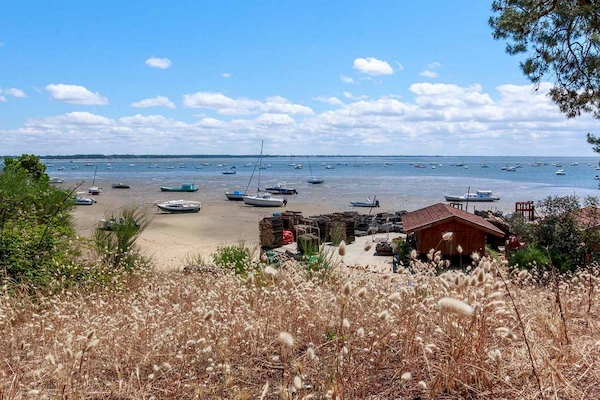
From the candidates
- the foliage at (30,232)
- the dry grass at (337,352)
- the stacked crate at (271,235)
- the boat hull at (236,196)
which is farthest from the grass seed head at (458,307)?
the boat hull at (236,196)

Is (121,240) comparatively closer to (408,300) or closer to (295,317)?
(295,317)

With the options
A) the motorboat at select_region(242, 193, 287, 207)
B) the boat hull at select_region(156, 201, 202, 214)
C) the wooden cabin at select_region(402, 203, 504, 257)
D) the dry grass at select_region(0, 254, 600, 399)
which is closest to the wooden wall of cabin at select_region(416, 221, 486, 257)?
the wooden cabin at select_region(402, 203, 504, 257)

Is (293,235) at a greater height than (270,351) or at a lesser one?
lesser

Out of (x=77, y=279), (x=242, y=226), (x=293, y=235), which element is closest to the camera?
(x=77, y=279)

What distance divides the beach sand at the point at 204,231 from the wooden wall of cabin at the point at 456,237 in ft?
5.02

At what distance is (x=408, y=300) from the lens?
4.16 meters

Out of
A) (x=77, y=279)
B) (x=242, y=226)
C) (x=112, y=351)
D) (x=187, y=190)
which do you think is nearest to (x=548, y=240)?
(x=77, y=279)

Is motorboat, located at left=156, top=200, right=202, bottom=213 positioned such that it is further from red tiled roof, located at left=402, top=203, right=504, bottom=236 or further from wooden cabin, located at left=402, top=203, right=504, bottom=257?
wooden cabin, located at left=402, top=203, right=504, bottom=257

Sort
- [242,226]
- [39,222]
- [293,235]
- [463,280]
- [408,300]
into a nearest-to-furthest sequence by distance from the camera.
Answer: [463,280] < [408,300] < [39,222] < [293,235] < [242,226]

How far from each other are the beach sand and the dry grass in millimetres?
9867

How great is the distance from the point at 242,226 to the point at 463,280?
30.9 metres

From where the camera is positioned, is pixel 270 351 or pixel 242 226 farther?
pixel 242 226

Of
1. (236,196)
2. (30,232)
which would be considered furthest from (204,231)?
(30,232)

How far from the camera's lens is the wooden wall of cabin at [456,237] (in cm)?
1606
